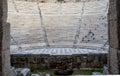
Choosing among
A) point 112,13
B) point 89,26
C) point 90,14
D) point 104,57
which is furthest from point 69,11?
point 112,13

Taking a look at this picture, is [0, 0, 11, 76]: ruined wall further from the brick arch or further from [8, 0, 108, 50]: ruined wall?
[8, 0, 108, 50]: ruined wall

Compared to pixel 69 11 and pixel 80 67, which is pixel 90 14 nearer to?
pixel 69 11

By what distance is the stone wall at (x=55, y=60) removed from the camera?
11617 millimetres

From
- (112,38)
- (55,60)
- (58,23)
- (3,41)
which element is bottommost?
(55,60)

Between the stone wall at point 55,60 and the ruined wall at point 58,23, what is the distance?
3.82 m

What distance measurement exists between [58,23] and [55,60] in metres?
7.86

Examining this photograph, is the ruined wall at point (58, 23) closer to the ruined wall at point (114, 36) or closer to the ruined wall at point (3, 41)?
the ruined wall at point (114, 36)

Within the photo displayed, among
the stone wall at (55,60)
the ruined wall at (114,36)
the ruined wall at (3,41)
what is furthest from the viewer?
the stone wall at (55,60)

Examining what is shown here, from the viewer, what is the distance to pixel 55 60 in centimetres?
1181

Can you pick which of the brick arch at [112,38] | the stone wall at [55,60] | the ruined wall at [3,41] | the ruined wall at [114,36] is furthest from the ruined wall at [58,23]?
the ruined wall at [3,41]

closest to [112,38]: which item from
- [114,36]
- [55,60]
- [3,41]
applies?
[114,36]

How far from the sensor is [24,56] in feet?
38.7

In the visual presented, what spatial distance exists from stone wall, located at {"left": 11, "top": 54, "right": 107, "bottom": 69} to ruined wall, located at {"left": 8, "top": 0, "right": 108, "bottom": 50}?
3820 millimetres

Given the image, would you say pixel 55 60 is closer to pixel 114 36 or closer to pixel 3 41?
pixel 114 36
